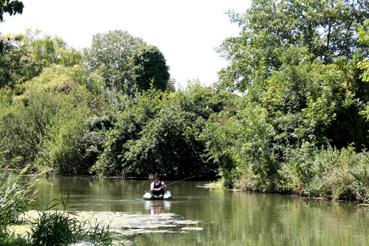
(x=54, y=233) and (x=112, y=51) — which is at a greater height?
(x=112, y=51)

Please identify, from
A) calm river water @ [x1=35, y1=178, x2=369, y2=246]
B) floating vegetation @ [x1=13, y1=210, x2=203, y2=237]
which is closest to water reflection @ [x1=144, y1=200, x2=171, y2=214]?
calm river water @ [x1=35, y1=178, x2=369, y2=246]

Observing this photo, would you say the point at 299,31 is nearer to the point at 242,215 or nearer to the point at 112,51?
the point at 242,215

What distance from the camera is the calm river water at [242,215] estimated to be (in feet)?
50.8

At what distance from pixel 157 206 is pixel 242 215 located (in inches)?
172

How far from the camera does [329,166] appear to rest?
25188 millimetres

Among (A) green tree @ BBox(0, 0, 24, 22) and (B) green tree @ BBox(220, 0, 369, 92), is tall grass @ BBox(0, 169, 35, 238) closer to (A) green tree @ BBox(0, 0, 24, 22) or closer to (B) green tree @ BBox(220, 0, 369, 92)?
(A) green tree @ BBox(0, 0, 24, 22)

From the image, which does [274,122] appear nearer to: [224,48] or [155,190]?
[155,190]

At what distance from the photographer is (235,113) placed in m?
41.6

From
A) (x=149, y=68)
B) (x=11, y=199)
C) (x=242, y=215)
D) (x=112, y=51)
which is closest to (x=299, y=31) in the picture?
(x=149, y=68)

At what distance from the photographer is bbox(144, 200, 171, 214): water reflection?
72.1ft

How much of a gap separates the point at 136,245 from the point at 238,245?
2578 mm

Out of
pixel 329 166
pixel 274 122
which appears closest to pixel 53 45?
pixel 274 122

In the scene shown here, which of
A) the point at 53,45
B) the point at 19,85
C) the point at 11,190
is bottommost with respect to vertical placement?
the point at 11,190

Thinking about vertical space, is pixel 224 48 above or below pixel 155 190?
above
